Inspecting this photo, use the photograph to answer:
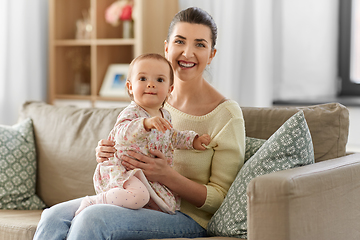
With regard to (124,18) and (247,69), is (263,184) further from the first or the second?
(124,18)

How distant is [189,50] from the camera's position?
1674 millimetres

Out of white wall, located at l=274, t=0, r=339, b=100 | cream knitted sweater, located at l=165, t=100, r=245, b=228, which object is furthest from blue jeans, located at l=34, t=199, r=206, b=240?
white wall, located at l=274, t=0, r=339, b=100

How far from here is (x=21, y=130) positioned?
7.00 ft

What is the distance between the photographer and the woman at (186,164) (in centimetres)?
139

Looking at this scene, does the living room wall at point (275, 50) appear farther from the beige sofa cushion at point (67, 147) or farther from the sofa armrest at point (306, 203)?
the sofa armrest at point (306, 203)

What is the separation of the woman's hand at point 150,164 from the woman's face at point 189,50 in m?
0.34

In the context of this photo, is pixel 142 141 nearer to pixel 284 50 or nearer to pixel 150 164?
pixel 150 164

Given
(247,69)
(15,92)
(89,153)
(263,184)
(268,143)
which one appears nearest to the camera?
(263,184)

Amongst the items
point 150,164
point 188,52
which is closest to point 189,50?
point 188,52

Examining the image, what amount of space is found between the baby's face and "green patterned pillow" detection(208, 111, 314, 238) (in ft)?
1.24

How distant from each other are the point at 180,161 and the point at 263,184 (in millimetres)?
548

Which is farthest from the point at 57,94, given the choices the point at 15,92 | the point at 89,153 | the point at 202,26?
the point at 202,26

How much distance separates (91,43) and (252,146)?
2136 millimetres

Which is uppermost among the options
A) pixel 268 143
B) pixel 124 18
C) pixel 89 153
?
pixel 124 18
